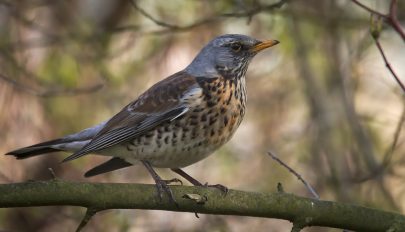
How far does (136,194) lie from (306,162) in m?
3.40

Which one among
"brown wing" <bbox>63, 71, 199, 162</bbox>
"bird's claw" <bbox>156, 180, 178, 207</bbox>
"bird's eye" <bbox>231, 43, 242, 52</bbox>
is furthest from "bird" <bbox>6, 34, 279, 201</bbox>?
"bird's claw" <bbox>156, 180, 178, 207</bbox>

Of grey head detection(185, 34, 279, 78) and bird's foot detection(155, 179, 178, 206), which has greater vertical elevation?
grey head detection(185, 34, 279, 78)

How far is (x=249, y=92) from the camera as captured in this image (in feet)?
28.0

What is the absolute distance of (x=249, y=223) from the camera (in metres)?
7.88

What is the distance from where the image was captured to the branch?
3996mm

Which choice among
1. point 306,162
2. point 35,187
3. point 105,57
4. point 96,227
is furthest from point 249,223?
point 35,187

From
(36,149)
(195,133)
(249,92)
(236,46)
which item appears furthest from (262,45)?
(249,92)

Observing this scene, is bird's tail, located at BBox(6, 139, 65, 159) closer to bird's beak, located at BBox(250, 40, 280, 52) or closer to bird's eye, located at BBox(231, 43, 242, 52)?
bird's eye, located at BBox(231, 43, 242, 52)

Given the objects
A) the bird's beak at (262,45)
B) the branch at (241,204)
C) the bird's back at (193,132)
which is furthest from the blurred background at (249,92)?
the branch at (241,204)

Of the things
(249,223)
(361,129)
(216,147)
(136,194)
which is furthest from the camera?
(249,223)

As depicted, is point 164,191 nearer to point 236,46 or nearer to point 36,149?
point 36,149

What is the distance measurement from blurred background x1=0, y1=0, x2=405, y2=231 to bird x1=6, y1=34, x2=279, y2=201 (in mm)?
878

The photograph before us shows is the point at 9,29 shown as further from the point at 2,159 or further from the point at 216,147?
the point at 216,147

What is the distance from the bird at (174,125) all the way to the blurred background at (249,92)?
2.88 feet
